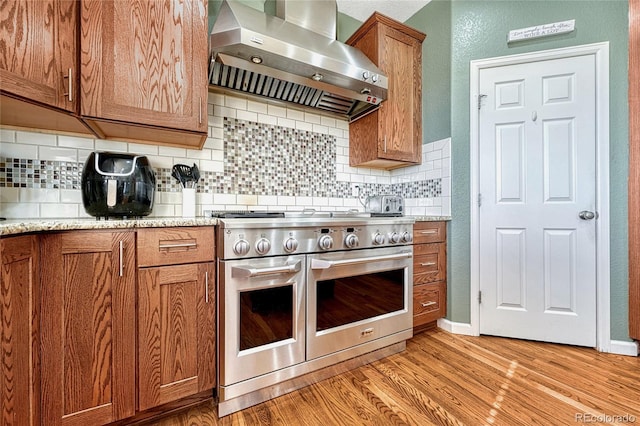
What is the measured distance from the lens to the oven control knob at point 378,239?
1.75 meters

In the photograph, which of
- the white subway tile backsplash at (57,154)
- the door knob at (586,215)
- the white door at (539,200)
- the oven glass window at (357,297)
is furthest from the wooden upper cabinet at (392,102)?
the white subway tile backsplash at (57,154)

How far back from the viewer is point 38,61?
110 cm

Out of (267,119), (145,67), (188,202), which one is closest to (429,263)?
(267,119)

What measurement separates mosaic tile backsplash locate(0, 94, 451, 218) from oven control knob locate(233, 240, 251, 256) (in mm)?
767

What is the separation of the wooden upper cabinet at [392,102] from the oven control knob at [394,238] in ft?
2.44

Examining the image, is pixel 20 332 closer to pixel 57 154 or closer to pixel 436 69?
pixel 57 154

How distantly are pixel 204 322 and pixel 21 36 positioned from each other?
1.34 metres

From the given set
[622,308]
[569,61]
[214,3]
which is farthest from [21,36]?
[622,308]

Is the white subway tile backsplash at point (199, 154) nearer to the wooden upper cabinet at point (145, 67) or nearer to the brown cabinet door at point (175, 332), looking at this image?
the wooden upper cabinet at point (145, 67)

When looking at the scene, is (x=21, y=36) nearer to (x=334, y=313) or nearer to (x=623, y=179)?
(x=334, y=313)

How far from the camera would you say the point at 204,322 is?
4.25ft

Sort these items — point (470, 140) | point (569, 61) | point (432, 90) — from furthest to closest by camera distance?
point (432, 90) < point (470, 140) < point (569, 61)

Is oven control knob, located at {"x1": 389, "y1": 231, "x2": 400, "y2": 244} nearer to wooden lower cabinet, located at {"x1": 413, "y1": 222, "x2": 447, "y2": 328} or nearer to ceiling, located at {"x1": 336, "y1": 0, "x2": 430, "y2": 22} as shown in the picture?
wooden lower cabinet, located at {"x1": 413, "y1": 222, "x2": 447, "y2": 328}

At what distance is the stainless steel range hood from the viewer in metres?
1.57
